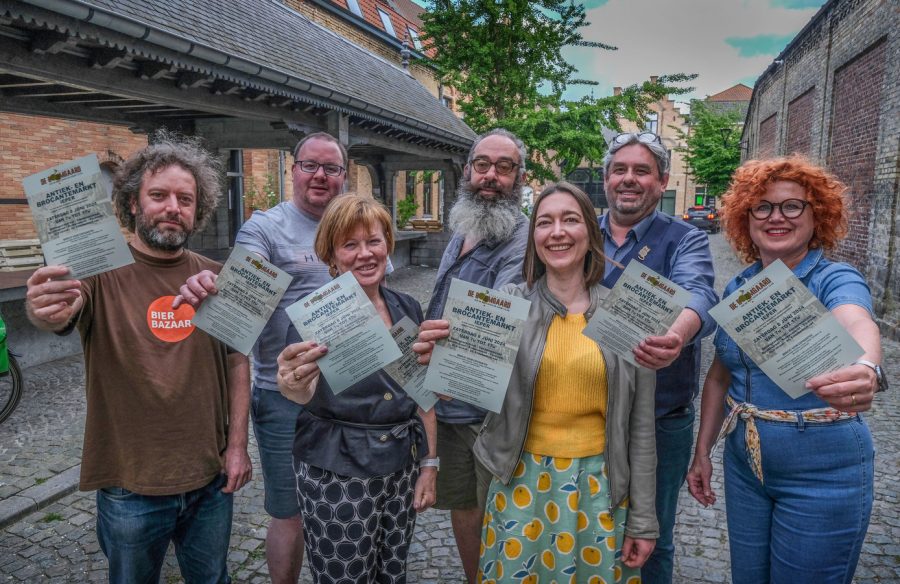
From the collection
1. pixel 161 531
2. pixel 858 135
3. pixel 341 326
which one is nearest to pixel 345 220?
pixel 341 326

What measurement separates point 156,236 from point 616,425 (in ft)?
5.47

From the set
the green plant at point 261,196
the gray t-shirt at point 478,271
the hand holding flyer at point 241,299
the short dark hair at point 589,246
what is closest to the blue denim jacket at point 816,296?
the short dark hair at point 589,246

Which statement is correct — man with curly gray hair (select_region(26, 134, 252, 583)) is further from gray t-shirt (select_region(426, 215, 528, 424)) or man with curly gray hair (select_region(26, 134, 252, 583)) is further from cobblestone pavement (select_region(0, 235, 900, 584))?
cobblestone pavement (select_region(0, 235, 900, 584))

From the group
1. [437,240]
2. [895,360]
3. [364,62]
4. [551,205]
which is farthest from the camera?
[437,240]

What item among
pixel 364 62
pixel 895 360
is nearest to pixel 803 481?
pixel 895 360

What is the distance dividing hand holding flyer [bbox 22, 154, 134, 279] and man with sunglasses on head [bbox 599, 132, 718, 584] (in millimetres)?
1815

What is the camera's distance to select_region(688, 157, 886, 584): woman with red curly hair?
5.89ft

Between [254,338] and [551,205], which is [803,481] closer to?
[551,205]

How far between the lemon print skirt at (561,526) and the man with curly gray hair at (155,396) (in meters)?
1.01

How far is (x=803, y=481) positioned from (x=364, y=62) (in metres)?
13.5

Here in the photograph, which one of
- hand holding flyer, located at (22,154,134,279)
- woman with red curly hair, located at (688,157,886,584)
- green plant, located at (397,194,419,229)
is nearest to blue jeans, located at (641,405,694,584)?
woman with red curly hair, located at (688,157,886,584)

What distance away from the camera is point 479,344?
1.89 meters

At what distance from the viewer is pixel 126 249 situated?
5.84 ft

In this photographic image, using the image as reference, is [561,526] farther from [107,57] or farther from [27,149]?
[27,149]
